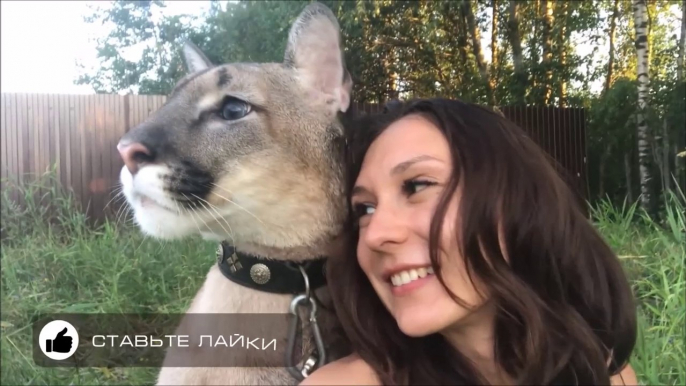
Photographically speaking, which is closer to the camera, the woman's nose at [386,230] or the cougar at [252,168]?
the woman's nose at [386,230]

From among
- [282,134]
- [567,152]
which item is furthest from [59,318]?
[567,152]

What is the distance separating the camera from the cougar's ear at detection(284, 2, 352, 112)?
1.16 meters

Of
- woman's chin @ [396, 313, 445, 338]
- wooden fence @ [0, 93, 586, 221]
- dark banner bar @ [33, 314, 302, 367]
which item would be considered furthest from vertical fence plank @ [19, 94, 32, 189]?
woman's chin @ [396, 313, 445, 338]

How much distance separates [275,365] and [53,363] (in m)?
0.53

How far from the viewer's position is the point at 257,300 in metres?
1.03

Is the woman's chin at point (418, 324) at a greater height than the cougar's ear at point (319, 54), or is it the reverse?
the cougar's ear at point (319, 54)

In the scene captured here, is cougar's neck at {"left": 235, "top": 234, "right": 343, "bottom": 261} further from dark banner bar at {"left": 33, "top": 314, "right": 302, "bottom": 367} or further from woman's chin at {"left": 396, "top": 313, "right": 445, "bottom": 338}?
woman's chin at {"left": 396, "top": 313, "right": 445, "bottom": 338}

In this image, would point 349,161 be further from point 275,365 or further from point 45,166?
point 45,166

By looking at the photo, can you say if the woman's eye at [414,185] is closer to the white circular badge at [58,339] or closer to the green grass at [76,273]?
the green grass at [76,273]

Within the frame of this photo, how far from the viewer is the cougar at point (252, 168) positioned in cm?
99

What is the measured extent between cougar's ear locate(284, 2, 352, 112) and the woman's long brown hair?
136 millimetres

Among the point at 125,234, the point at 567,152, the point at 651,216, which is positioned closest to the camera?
the point at 125,234

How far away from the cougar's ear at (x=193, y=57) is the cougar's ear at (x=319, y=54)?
20 cm

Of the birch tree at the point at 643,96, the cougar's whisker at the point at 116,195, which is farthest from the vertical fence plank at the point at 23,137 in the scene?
the birch tree at the point at 643,96
